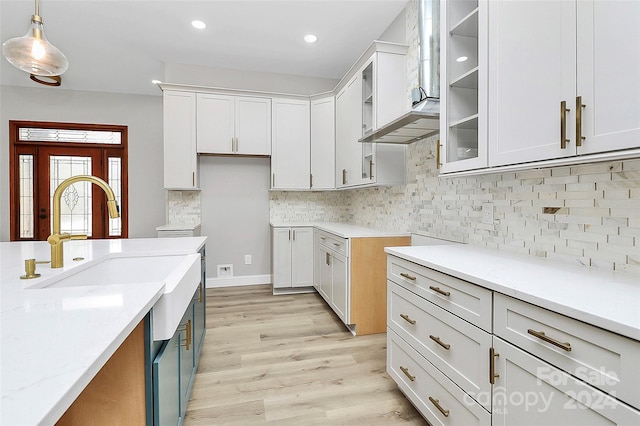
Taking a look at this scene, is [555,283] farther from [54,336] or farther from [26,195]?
[26,195]

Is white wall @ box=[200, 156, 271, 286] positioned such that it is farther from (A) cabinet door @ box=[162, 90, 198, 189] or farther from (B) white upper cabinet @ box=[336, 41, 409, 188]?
(B) white upper cabinet @ box=[336, 41, 409, 188]

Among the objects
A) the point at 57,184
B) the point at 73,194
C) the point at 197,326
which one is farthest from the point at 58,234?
the point at 57,184

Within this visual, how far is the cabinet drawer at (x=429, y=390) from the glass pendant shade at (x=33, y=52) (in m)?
2.74

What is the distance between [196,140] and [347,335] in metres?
2.79

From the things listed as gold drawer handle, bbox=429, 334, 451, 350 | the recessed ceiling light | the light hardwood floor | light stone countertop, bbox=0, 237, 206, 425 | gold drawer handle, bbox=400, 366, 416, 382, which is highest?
the recessed ceiling light

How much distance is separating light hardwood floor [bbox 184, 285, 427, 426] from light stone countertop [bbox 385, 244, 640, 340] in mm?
891

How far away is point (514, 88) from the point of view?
4.34ft

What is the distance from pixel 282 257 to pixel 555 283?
9.86ft

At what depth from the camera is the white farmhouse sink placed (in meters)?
1.02

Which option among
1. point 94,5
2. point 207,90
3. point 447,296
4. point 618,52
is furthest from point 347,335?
point 94,5

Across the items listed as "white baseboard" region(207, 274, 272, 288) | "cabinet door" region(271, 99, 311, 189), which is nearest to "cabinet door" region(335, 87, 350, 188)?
"cabinet door" region(271, 99, 311, 189)

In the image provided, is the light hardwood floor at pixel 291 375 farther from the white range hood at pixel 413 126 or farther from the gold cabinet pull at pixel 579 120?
the white range hood at pixel 413 126

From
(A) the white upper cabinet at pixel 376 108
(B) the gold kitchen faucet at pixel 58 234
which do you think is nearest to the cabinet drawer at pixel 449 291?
(A) the white upper cabinet at pixel 376 108

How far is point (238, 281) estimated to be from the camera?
4156 millimetres
